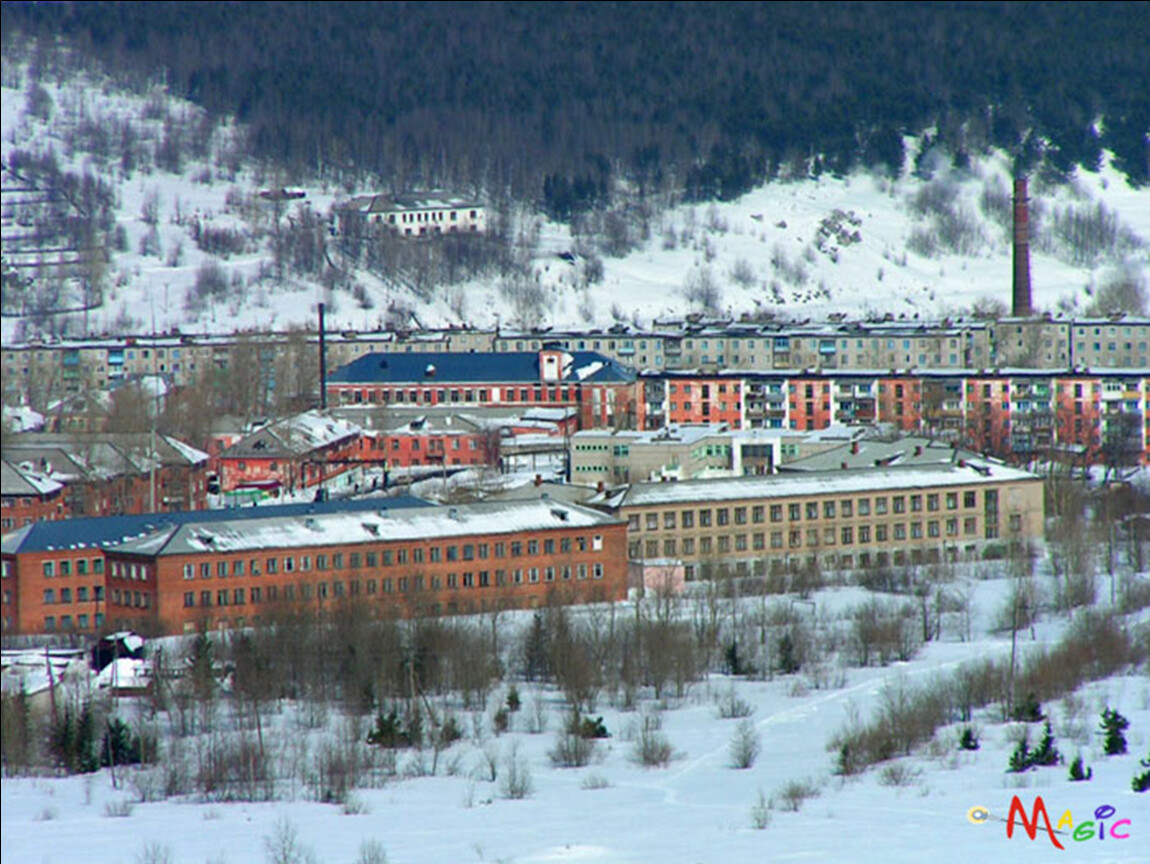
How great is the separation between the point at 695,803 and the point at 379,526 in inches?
162

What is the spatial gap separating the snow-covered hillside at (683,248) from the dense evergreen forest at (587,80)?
64cm

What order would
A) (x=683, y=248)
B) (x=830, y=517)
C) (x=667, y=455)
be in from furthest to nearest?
(x=683, y=248) < (x=667, y=455) < (x=830, y=517)

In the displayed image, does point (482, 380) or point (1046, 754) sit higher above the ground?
point (482, 380)

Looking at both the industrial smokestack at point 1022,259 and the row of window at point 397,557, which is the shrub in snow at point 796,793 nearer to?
the row of window at point 397,557

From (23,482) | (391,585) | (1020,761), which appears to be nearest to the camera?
(23,482)

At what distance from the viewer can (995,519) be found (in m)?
13.6

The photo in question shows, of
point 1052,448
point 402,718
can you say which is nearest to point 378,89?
point 1052,448

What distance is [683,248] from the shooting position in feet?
89.6

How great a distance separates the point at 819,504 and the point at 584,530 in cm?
198

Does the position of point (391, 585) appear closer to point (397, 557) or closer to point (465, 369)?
point (397, 557)

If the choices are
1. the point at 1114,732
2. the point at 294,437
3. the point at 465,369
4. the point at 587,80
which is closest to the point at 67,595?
the point at 1114,732

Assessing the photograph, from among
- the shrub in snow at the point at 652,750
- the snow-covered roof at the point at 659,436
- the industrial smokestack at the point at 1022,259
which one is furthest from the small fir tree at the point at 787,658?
the industrial smokestack at the point at 1022,259

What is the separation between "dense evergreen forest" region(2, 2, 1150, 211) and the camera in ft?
83.4

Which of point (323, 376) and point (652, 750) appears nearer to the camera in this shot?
point (652, 750)
